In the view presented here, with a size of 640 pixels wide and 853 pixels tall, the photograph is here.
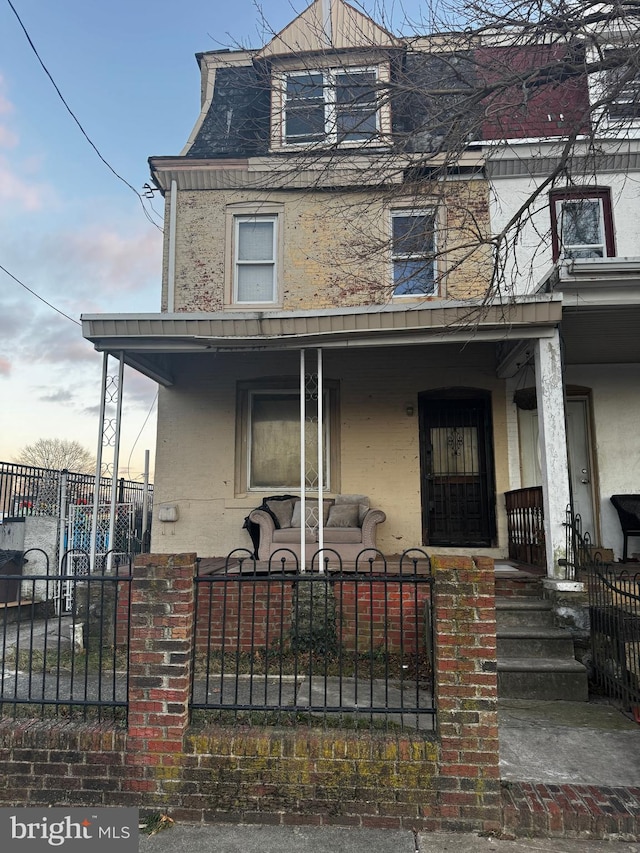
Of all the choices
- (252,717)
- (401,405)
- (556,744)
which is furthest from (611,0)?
(252,717)

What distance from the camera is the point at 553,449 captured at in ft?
18.8

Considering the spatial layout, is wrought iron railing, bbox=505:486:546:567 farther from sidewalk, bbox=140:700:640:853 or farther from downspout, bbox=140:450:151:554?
downspout, bbox=140:450:151:554

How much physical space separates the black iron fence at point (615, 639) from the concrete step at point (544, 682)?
31 centimetres

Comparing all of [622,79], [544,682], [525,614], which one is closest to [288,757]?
[544,682]

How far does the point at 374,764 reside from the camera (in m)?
2.99

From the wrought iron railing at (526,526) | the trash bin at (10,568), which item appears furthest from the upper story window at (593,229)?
the trash bin at (10,568)

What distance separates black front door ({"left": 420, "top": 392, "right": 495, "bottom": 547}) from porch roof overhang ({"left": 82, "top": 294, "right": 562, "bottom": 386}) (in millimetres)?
2171

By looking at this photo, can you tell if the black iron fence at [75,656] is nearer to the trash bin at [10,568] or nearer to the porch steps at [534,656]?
the trash bin at [10,568]

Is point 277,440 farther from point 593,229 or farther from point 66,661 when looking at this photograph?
point 593,229

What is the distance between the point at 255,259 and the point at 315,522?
433 centimetres

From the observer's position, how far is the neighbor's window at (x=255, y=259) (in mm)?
8758

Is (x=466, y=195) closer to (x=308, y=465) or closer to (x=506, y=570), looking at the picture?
(x=308, y=465)

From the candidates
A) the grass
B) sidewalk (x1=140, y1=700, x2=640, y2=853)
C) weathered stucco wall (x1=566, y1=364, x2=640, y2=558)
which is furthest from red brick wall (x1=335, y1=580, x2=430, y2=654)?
weathered stucco wall (x1=566, y1=364, x2=640, y2=558)

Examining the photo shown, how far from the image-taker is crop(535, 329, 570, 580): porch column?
5648 millimetres
